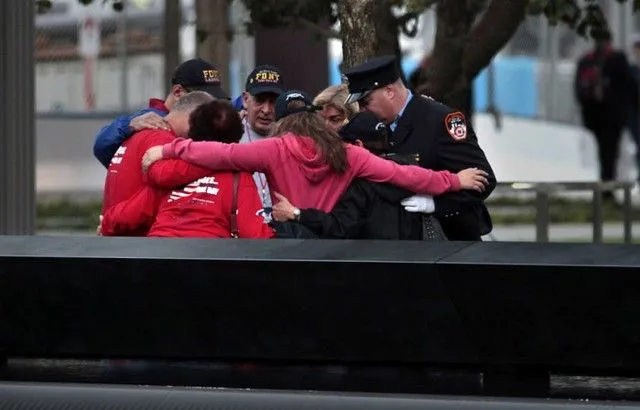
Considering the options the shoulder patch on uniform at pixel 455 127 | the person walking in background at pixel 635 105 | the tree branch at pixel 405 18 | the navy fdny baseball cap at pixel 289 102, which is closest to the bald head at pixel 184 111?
the navy fdny baseball cap at pixel 289 102

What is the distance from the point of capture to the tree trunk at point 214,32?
11672 mm

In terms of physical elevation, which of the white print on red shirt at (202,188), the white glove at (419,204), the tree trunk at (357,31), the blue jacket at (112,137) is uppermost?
the tree trunk at (357,31)

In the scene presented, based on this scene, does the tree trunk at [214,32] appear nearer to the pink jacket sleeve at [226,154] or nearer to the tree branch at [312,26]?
the tree branch at [312,26]

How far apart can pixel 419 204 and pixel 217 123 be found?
33.2 inches

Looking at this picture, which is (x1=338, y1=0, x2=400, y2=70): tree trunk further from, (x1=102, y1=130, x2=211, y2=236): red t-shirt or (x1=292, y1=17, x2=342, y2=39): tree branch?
(x1=292, y1=17, x2=342, y2=39): tree branch

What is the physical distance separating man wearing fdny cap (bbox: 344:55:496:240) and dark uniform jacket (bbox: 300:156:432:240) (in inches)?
11.6

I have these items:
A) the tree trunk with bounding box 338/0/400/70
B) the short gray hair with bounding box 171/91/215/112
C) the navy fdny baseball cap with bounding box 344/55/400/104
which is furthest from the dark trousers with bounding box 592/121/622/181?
the navy fdny baseball cap with bounding box 344/55/400/104

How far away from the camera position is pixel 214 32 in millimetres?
11719

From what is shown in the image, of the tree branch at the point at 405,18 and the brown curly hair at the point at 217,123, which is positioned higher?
the tree branch at the point at 405,18

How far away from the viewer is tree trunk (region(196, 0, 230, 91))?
11672 millimetres

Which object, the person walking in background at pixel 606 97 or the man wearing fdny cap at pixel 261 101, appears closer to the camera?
the man wearing fdny cap at pixel 261 101

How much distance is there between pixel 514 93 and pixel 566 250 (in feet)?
70.1

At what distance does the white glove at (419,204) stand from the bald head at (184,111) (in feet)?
3.31

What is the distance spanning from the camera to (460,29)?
36.2 ft
